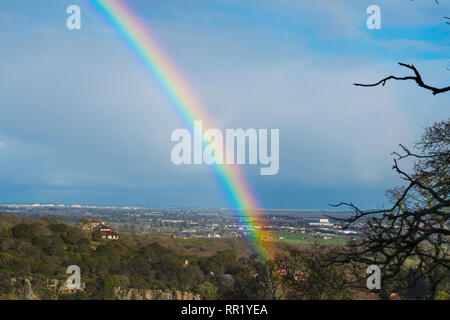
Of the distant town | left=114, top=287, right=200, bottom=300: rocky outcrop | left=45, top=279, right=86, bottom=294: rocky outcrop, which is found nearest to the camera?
left=114, top=287, right=200, bottom=300: rocky outcrop

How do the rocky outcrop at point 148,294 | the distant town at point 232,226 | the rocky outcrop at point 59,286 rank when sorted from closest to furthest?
the rocky outcrop at point 148,294 < the rocky outcrop at point 59,286 < the distant town at point 232,226

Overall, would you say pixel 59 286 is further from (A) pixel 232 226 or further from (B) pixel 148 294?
(A) pixel 232 226

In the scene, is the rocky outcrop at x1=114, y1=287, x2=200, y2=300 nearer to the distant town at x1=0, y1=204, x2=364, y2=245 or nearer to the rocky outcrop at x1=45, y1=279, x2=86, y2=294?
the rocky outcrop at x1=45, y1=279, x2=86, y2=294

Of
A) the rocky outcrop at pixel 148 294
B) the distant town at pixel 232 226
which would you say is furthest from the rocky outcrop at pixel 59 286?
the distant town at pixel 232 226

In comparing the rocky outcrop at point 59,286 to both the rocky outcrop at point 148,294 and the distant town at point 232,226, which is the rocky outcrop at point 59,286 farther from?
the distant town at point 232,226

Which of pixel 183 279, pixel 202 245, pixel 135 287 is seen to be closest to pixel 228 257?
pixel 183 279

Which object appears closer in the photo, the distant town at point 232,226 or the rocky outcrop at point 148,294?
the rocky outcrop at point 148,294

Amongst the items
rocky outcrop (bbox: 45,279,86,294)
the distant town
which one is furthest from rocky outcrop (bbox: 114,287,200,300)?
the distant town

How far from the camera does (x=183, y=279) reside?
104ft

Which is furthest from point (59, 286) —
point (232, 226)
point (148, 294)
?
point (232, 226)

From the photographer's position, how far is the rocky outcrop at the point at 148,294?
2570 centimetres

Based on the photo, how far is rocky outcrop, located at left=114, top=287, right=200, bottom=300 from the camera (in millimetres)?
25698

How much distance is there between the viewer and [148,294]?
90.3ft
